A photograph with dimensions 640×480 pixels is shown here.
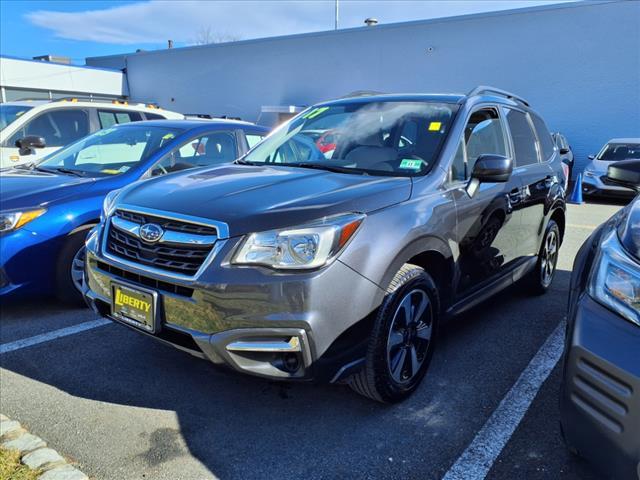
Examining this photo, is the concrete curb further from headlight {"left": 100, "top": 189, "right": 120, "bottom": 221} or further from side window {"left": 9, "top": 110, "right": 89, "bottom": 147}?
side window {"left": 9, "top": 110, "right": 89, "bottom": 147}

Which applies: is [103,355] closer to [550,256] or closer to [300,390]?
[300,390]

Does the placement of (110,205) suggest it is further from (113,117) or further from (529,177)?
(113,117)

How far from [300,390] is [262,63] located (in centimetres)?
2291

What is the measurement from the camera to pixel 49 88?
83.3 ft

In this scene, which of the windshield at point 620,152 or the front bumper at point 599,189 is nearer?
the front bumper at point 599,189

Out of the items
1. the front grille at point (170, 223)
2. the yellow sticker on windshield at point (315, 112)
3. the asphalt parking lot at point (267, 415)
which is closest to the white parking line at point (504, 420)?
the asphalt parking lot at point (267, 415)

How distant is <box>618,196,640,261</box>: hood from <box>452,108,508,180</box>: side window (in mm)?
1119

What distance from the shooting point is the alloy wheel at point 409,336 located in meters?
2.84

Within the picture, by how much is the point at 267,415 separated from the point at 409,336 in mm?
914

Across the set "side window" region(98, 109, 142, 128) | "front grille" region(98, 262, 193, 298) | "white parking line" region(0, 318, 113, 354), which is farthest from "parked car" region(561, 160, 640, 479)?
"side window" region(98, 109, 142, 128)

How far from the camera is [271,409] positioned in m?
2.96

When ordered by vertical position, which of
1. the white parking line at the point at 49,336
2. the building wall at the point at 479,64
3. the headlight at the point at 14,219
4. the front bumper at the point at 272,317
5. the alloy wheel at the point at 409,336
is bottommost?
the white parking line at the point at 49,336

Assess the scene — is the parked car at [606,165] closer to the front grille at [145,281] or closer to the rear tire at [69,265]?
the rear tire at [69,265]

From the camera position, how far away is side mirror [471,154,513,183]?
318 cm
